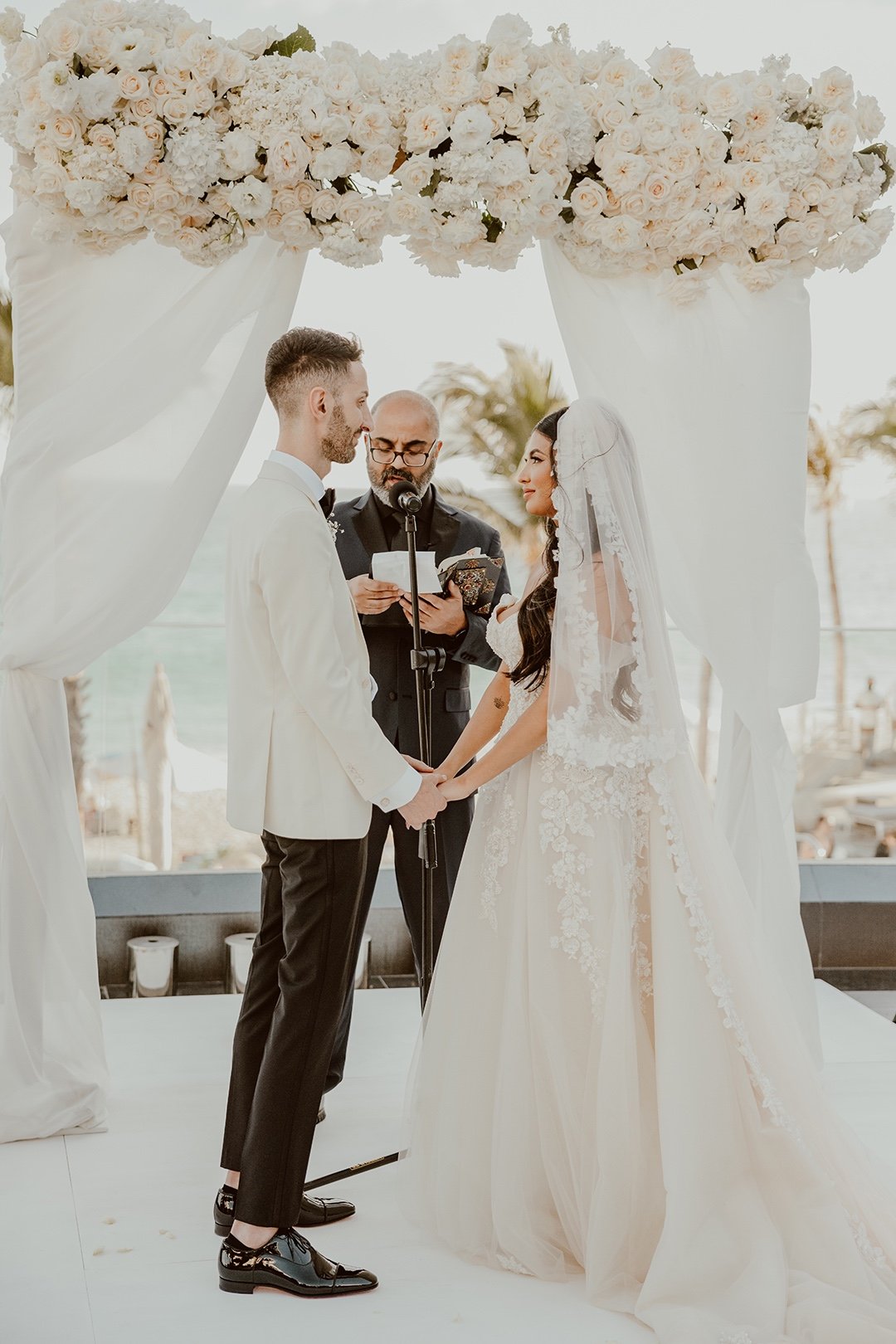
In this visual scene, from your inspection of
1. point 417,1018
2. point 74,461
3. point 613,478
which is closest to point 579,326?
point 613,478

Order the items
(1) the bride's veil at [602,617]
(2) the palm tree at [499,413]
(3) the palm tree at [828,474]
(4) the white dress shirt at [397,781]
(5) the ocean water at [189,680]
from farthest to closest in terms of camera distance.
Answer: (3) the palm tree at [828,474] → (2) the palm tree at [499,413] → (5) the ocean water at [189,680] → (1) the bride's veil at [602,617] → (4) the white dress shirt at [397,781]

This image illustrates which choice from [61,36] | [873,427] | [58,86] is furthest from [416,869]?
[873,427]

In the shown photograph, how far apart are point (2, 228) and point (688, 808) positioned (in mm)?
2280

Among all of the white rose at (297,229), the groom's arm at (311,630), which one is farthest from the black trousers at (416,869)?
the white rose at (297,229)

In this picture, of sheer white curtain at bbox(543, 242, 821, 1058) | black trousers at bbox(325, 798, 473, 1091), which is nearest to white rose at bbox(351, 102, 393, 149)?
sheer white curtain at bbox(543, 242, 821, 1058)

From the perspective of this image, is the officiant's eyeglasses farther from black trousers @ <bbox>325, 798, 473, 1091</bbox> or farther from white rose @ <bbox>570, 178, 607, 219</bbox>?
black trousers @ <bbox>325, 798, 473, 1091</bbox>

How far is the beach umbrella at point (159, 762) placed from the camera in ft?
16.8

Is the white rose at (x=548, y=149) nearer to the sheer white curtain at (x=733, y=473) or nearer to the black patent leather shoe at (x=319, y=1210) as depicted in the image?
the sheer white curtain at (x=733, y=473)

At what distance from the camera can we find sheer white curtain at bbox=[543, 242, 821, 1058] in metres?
3.51

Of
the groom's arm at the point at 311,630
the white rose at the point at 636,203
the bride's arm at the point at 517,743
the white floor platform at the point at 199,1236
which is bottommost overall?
the white floor platform at the point at 199,1236

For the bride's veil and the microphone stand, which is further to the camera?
the microphone stand

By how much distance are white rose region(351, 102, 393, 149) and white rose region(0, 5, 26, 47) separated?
81cm

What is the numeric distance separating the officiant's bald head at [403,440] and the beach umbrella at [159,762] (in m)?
2.23

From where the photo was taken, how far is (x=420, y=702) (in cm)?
311
